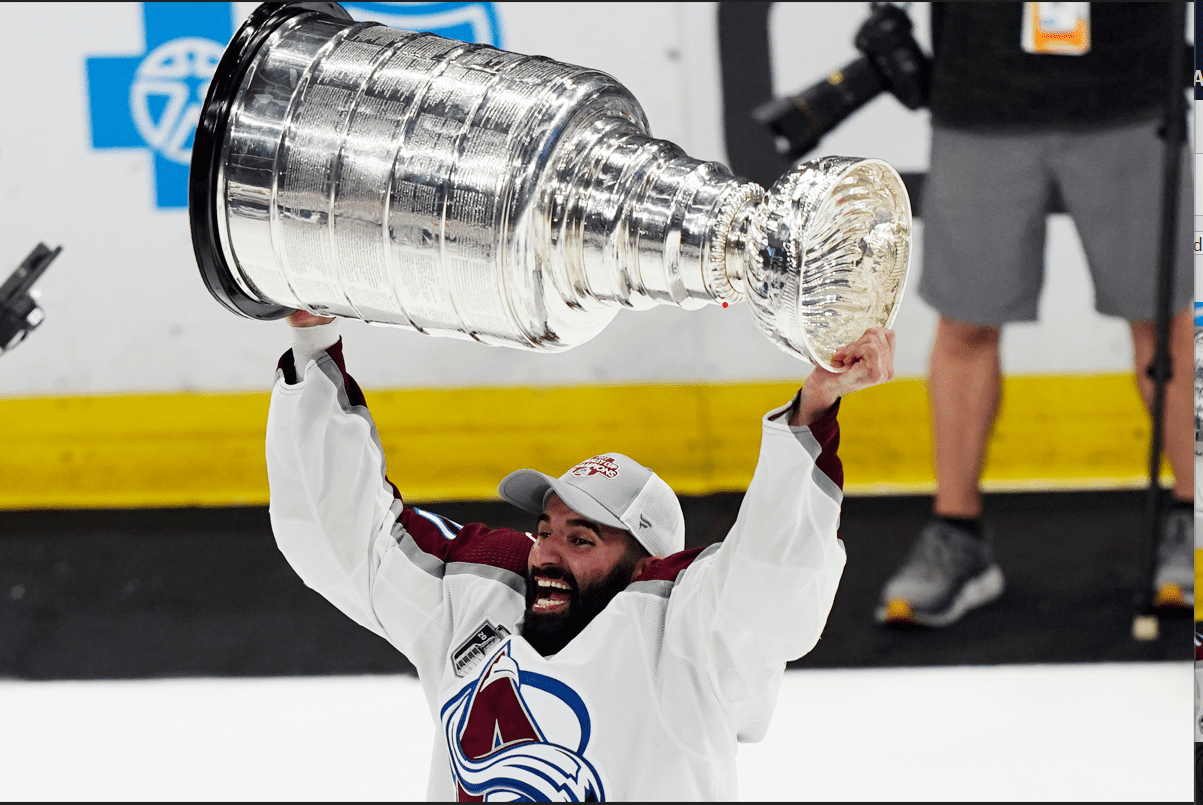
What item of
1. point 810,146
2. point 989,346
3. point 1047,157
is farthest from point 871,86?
point 989,346

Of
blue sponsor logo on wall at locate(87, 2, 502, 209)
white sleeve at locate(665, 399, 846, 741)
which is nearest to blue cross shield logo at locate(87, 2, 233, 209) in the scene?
blue sponsor logo on wall at locate(87, 2, 502, 209)

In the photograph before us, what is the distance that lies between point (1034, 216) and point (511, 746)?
228 centimetres

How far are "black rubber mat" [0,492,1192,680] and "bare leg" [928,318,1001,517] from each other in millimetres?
240

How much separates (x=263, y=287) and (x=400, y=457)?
266 cm

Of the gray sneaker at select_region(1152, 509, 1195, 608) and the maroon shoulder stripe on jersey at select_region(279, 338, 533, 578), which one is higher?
the maroon shoulder stripe on jersey at select_region(279, 338, 533, 578)

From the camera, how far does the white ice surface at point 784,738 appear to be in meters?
2.57

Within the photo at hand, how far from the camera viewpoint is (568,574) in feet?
4.88

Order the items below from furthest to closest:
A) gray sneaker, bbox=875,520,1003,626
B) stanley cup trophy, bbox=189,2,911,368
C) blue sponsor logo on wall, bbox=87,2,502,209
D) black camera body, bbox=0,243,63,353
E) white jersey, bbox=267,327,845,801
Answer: blue sponsor logo on wall, bbox=87,2,502,209 → gray sneaker, bbox=875,520,1003,626 → black camera body, bbox=0,243,63,353 → white jersey, bbox=267,327,845,801 → stanley cup trophy, bbox=189,2,911,368

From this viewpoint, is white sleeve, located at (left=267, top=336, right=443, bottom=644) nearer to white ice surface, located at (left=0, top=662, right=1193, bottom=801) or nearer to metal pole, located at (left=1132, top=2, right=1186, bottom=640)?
white ice surface, located at (left=0, top=662, right=1193, bottom=801)

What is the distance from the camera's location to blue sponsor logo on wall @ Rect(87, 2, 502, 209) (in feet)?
11.5

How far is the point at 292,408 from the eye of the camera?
1391 mm

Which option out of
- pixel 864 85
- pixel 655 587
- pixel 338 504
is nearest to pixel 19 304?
pixel 338 504

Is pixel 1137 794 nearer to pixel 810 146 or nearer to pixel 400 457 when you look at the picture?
pixel 810 146

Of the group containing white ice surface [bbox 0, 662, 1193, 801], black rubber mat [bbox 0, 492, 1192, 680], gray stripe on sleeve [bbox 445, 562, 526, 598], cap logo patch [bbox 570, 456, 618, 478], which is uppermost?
cap logo patch [bbox 570, 456, 618, 478]
